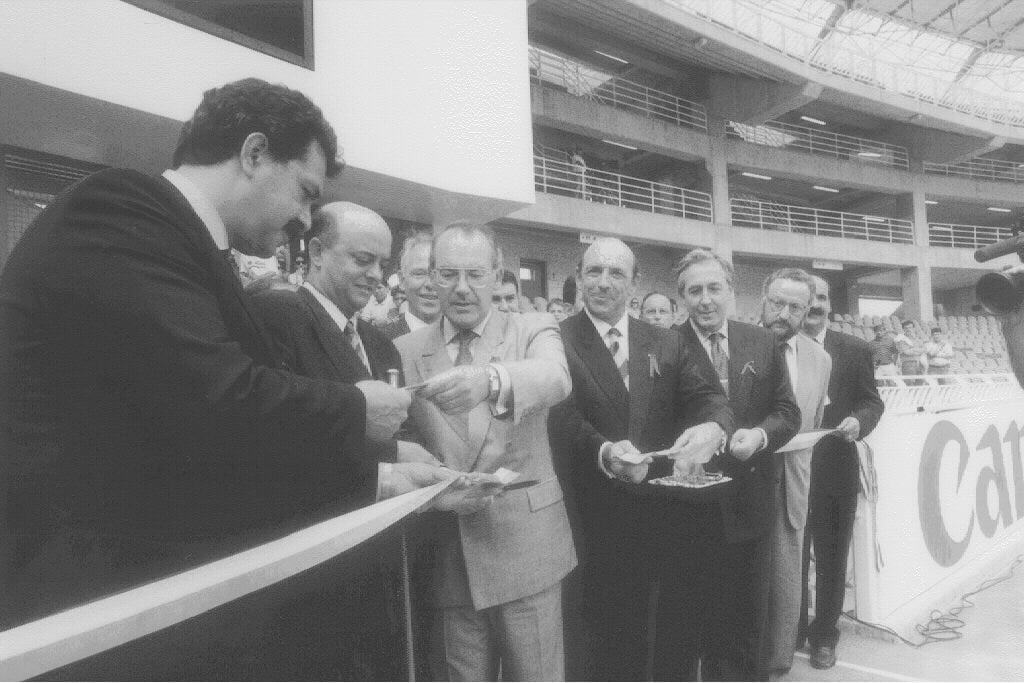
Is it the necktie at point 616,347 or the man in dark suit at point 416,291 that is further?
the man in dark suit at point 416,291

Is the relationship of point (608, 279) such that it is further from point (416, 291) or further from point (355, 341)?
point (416, 291)

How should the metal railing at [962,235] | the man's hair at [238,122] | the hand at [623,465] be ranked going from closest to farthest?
1. the man's hair at [238,122]
2. the hand at [623,465]
3. the metal railing at [962,235]

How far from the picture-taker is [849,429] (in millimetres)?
2818

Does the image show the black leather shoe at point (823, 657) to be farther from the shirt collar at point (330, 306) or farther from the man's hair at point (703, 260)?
the shirt collar at point (330, 306)

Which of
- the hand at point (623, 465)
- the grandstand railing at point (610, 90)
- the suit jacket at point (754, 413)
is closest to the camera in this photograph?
the hand at point (623, 465)

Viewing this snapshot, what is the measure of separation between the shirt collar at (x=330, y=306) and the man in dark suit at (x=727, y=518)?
1263 millimetres

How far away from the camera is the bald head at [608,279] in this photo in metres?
2.16

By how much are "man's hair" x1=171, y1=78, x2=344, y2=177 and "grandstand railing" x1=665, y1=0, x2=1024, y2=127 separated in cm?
1261

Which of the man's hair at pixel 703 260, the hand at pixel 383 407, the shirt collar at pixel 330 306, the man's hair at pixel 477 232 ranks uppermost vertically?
the man's hair at pixel 703 260

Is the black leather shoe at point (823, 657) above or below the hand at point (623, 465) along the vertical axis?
below

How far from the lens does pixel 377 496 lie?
1.19 meters

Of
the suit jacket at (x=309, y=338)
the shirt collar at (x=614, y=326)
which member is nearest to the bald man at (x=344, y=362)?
the suit jacket at (x=309, y=338)

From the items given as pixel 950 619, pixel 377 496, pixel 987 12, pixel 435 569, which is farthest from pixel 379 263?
pixel 987 12

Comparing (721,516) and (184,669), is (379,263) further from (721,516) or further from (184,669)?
(721,516)
